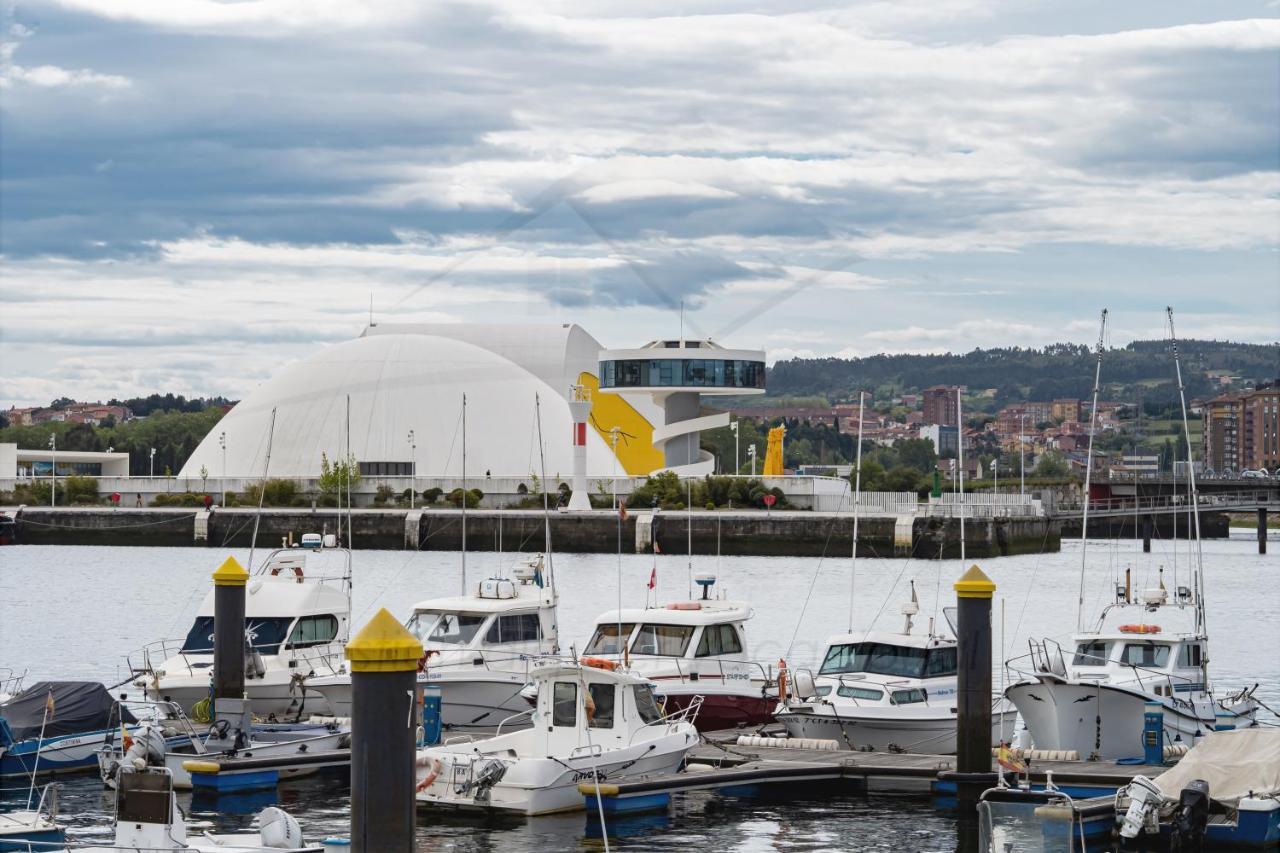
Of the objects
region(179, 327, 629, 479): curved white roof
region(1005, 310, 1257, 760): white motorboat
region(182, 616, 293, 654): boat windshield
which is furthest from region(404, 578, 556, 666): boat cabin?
region(179, 327, 629, 479): curved white roof

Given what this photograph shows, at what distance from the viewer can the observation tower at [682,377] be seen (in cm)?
13262

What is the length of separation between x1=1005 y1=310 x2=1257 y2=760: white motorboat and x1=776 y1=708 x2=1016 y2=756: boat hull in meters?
1.28

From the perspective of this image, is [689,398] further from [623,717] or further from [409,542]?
[623,717]

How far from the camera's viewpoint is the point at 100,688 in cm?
2825

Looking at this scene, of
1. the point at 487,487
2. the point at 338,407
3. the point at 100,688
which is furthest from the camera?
the point at 338,407

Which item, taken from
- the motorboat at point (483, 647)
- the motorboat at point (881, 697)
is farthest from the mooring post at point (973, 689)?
the motorboat at point (483, 647)

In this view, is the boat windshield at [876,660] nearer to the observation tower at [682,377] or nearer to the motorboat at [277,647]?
the motorboat at [277,647]

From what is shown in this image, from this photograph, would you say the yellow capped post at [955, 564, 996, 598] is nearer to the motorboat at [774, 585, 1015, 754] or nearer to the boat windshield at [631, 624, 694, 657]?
the motorboat at [774, 585, 1015, 754]

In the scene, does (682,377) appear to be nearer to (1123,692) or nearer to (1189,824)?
(1123,692)

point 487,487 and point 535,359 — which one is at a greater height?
point 535,359

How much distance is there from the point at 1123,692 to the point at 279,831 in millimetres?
13351

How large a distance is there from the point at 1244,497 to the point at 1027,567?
61084 millimetres

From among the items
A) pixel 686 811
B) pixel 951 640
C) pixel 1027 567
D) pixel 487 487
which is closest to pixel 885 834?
pixel 686 811

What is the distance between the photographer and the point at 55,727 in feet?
89.9
